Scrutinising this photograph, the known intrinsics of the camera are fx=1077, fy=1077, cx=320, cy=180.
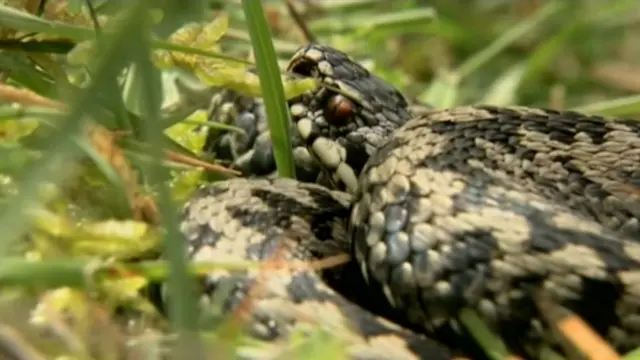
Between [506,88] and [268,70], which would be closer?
[268,70]

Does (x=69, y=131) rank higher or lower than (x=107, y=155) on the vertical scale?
higher

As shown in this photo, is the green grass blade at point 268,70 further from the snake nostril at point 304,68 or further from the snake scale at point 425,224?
the snake nostril at point 304,68

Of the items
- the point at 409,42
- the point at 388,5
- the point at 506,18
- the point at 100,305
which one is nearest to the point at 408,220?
the point at 100,305

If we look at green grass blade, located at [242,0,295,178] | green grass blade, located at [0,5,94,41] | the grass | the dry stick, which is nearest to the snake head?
the grass

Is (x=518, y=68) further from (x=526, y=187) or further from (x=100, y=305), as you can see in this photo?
(x=100, y=305)

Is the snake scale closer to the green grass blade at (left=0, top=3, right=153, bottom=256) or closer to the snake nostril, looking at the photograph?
the snake nostril

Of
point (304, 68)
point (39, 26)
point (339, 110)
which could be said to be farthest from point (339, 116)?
point (39, 26)

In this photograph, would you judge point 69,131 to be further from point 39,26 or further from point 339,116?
point 339,116
